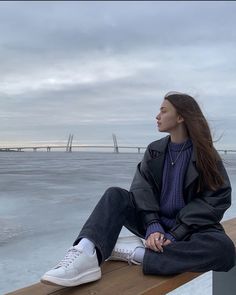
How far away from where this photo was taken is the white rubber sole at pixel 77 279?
1.21 metres

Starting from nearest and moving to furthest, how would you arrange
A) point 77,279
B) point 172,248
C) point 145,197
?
point 77,279
point 172,248
point 145,197

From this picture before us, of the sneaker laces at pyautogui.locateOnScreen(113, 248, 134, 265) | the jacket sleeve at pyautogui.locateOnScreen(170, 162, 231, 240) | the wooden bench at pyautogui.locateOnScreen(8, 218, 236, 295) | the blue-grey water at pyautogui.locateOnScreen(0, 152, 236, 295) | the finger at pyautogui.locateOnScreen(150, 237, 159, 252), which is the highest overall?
the jacket sleeve at pyautogui.locateOnScreen(170, 162, 231, 240)

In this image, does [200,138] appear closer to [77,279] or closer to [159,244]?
[159,244]

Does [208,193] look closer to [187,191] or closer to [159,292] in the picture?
[187,191]

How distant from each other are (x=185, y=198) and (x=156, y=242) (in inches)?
10.6

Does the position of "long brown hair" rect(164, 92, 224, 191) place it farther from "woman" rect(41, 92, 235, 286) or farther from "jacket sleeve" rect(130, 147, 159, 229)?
"jacket sleeve" rect(130, 147, 159, 229)

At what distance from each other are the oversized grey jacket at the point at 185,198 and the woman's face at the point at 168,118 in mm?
85

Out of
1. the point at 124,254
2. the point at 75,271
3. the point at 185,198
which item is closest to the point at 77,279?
the point at 75,271

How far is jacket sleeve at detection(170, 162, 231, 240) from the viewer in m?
1.54

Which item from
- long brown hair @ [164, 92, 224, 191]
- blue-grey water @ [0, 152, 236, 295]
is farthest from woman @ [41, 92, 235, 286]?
blue-grey water @ [0, 152, 236, 295]

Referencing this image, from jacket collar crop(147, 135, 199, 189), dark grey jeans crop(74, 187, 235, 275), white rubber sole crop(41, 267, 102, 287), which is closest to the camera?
white rubber sole crop(41, 267, 102, 287)

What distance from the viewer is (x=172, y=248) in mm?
1460

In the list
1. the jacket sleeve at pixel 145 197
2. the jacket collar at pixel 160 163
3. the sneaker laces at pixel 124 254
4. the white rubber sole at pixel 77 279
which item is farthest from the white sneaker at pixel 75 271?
the jacket collar at pixel 160 163

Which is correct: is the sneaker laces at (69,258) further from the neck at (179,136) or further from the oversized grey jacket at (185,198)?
the neck at (179,136)
